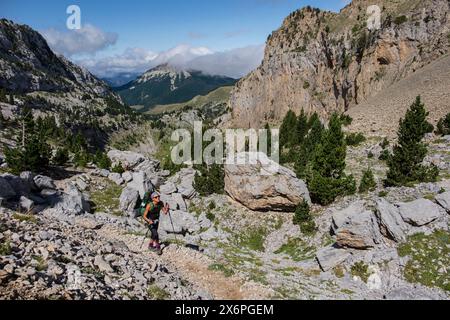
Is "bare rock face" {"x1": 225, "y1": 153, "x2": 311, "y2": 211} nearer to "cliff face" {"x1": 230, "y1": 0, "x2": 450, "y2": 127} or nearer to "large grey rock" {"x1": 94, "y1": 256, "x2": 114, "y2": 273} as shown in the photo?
"large grey rock" {"x1": 94, "y1": 256, "x2": 114, "y2": 273}

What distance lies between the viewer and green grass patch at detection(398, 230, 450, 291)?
65.2 feet

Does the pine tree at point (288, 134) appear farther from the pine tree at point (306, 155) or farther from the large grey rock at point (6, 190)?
the large grey rock at point (6, 190)

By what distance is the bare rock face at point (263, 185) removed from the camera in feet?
129

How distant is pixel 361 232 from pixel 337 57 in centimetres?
11169

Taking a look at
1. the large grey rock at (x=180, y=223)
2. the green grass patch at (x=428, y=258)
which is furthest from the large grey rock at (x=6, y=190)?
the green grass patch at (x=428, y=258)

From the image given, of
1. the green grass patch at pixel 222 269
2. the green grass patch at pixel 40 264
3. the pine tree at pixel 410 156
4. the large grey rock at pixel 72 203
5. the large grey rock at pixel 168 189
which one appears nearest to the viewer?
the green grass patch at pixel 40 264

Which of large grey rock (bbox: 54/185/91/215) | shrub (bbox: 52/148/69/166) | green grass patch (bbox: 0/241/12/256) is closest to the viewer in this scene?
green grass patch (bbox: 0/241/12/256)

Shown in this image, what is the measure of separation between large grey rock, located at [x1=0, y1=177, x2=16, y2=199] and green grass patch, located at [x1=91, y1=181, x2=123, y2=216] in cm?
1073

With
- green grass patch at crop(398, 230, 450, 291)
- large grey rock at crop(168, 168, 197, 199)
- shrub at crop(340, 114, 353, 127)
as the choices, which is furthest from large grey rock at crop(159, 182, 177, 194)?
shrub at crop(340, 114, 353, 127)

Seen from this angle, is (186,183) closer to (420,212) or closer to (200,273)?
(200,273)

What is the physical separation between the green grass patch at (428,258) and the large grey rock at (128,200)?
1192 inches
